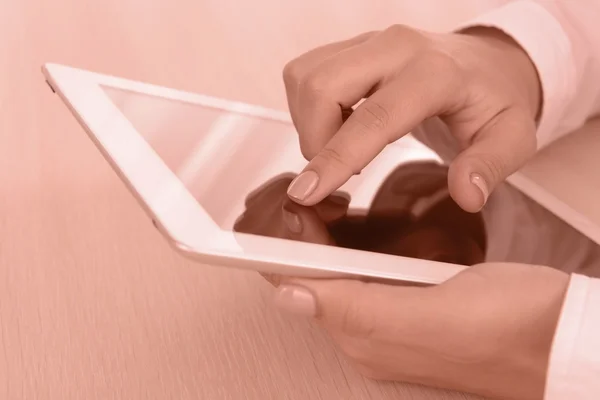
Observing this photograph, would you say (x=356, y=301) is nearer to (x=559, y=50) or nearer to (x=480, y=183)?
(x=480, y=183)

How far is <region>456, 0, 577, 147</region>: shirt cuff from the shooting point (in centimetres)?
46

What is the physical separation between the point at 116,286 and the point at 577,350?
26 centimetres

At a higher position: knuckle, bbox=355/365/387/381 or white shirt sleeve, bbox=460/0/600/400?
white shirt sleeve, bbox=460/0/600/400

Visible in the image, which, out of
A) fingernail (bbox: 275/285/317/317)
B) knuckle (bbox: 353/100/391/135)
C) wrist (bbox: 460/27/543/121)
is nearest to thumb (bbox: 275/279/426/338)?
fingernail (bbox: 275/285/317/317)

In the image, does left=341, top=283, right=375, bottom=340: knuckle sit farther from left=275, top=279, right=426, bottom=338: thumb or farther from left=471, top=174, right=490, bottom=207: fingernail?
left=471, top=174, right=490, bottom=207: fingernail

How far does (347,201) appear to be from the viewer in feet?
1.20

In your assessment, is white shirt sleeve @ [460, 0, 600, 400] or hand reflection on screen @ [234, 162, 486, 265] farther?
white shirt sleeve @ [460, 0, 600, 400]

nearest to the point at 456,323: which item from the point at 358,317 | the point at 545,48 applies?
the point at 358,317

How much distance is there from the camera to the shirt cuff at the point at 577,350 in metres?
0.27

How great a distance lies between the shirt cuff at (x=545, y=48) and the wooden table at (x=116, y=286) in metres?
0.20

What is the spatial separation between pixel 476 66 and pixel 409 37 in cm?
6

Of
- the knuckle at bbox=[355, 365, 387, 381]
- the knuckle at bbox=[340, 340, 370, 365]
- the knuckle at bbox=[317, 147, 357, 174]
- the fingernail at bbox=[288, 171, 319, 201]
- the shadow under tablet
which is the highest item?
the knuckle at bbox=[317, 147, 357, 174]

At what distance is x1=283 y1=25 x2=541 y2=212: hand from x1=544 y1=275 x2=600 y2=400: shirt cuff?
0.30 feet

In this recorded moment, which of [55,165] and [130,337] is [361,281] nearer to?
[130,337]
